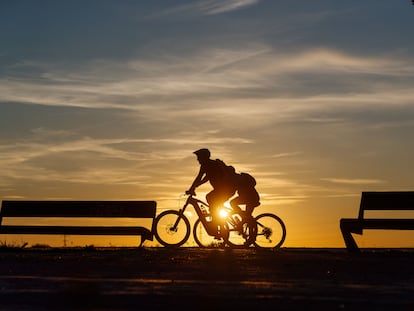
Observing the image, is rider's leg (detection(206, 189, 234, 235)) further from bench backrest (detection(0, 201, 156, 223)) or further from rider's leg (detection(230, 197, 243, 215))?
bench backrest (detection(0, 201, 156, 223))

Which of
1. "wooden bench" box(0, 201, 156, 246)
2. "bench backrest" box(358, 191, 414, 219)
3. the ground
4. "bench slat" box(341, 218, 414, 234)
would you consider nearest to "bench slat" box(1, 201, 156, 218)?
"wooden bench" box(0, 201, 156, 246)

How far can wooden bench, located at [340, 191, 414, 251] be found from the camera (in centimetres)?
1789

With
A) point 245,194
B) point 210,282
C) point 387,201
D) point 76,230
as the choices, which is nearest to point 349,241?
point 387,201

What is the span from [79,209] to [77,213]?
11cm

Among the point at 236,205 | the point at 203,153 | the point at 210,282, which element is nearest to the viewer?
the point at 210,282

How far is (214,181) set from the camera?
20.9m

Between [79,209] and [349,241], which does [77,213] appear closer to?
[79,209]

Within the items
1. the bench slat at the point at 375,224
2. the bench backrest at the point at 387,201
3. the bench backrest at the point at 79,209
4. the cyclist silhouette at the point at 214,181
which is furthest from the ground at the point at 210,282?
the bench backrest at the point at 79,209

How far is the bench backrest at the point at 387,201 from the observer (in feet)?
62.8

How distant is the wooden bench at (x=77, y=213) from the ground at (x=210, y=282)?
529 cm

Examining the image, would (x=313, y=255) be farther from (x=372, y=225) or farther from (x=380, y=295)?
(x=380, y=295)

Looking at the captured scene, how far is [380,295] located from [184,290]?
2.00m

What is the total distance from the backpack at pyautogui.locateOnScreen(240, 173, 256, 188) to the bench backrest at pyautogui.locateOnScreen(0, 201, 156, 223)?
7.59 ft

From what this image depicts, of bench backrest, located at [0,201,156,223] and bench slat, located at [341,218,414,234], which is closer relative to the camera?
bench slat, located at [341,218,414,234]
